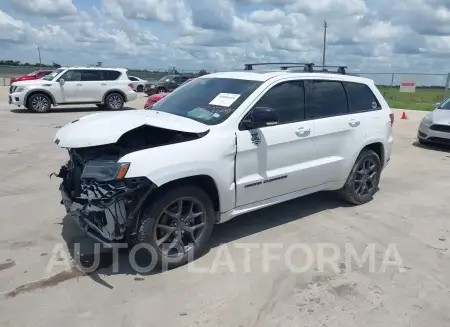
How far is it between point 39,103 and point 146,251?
596 inches

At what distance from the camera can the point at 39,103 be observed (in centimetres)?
1725

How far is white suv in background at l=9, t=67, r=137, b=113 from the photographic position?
17078mm

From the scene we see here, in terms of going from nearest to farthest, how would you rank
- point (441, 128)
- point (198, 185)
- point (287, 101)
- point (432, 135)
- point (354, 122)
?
point (198, 185) < point (287, 101) < point (354, 122) < point (441, 128) < point (432, 135)

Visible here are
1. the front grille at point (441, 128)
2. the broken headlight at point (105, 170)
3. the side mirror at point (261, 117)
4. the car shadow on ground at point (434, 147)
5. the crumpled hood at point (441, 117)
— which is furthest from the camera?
the car shadow on ground at point (434, 147)

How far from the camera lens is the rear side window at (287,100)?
474 centimetres

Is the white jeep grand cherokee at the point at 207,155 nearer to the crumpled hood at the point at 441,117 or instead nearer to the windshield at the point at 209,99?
the windshield at the point at 209,99

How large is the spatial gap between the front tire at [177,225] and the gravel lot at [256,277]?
0.54 ft

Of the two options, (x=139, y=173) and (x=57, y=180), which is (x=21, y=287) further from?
(x=57, y=180)

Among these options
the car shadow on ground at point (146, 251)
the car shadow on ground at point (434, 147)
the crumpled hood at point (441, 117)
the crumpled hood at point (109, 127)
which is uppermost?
the crumpled hood at point (109, 127)

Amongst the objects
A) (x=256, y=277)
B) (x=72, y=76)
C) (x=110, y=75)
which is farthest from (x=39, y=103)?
(x=256, y=277)

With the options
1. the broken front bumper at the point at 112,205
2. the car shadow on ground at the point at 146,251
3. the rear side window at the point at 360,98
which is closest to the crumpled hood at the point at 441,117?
the rear side window at the point at 360,98

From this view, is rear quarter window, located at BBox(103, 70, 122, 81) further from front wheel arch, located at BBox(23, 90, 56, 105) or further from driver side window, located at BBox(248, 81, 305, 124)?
driver side window, located at BBox(248, 81, 305, 124)

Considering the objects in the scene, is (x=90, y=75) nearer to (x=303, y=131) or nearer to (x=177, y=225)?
(x=303, y=131)

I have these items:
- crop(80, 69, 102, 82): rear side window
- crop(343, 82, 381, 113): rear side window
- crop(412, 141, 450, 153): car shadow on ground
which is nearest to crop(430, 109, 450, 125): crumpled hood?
crop(412, 141, 450, 153): car shadow on ground
